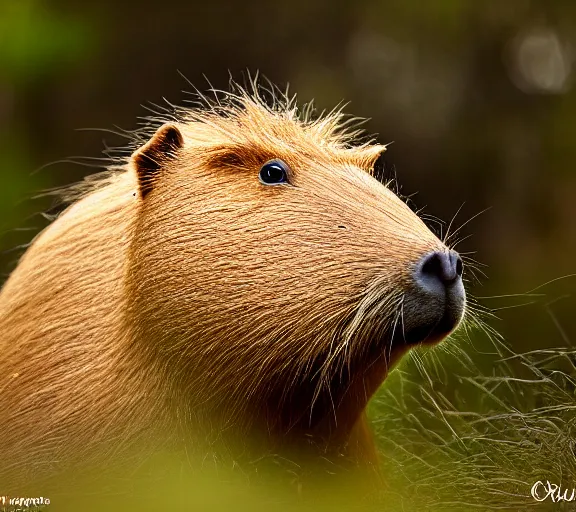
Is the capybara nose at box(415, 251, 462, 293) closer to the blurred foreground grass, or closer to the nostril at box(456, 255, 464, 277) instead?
the nostril at box(456, 255, 464, 277)

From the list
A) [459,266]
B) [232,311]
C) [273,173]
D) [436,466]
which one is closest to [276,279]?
[232,311]

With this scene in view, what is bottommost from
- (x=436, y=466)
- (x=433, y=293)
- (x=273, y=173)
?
(x=436, y=466)

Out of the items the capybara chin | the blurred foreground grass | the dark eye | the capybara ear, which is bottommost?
the blurred foreground grass

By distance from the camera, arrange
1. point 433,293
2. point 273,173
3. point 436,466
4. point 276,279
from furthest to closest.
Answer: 1. point 436,466
2. point 273,173
3. point 276,279
4. point 433,293

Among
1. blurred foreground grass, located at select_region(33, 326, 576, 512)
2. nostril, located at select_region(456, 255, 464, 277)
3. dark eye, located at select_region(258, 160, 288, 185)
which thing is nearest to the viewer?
blurred foreground grass, located at select_region(33, 326, 576, 512)

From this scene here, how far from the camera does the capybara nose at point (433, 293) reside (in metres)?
2.71

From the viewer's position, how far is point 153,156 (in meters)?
3.10

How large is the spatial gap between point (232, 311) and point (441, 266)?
55cm

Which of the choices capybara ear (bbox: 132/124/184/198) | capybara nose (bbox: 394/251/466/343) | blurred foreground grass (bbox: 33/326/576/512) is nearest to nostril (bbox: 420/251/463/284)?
capybara nose (bbox: 394/251/466/343)

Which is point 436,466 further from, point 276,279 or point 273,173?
point 273,173

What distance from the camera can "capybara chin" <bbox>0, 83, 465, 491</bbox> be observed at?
9.12 feet

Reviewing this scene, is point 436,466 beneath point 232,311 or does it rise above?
beneath

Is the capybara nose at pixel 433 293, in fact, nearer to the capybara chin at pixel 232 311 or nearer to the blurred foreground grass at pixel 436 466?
the capybara chin at pixel 232 311

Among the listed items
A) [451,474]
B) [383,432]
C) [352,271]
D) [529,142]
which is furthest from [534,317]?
[352,271]
